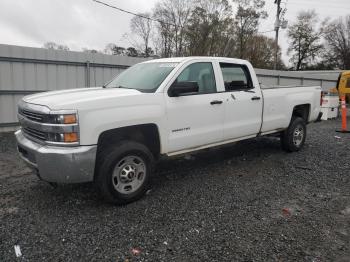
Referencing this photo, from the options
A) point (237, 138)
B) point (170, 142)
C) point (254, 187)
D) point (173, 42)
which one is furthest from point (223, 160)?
point (173, 42)

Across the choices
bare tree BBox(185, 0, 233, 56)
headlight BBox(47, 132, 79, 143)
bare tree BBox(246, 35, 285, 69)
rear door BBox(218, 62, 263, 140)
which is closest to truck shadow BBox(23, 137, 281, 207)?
rear door BBox(218, 62, 263, 140)

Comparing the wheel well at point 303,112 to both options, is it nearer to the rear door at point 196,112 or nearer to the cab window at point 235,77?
the cab window at point 235,77

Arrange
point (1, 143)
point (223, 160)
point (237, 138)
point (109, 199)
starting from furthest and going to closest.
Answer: point (1, 143)
point (223, 160)
point (237, 138)
point (109, 199)

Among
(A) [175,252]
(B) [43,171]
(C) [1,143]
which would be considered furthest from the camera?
(C) [1,143]

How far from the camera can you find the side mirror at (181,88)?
4.29 metres

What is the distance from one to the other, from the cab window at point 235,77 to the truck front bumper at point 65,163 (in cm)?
268

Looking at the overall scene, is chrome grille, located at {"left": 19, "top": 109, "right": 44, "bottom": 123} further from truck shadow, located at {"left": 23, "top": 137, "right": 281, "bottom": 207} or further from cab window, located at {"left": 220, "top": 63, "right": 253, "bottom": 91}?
cab window, located at {"left": 220, "top": 63, "right": 253, "bottom": 91}

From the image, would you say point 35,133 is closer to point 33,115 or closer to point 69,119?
point 33,115

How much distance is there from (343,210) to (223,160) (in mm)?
2517

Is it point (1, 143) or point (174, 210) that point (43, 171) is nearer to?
point (174, 210)

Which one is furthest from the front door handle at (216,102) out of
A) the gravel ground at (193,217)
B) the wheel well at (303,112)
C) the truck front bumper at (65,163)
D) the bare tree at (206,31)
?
the bare tree at (206,31)

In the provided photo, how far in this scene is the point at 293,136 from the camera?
6.82 meters

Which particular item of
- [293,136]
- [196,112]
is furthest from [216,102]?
[293,136]

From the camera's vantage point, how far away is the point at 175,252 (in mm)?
3064
